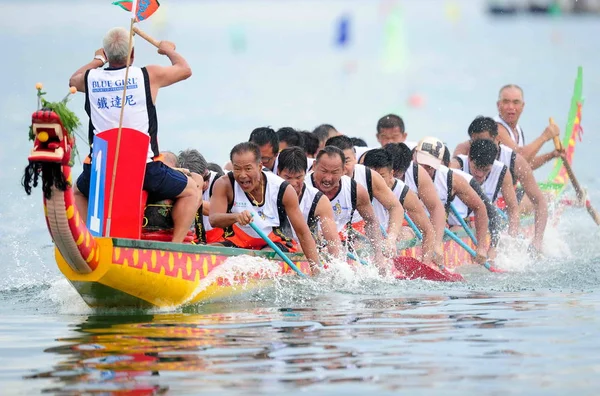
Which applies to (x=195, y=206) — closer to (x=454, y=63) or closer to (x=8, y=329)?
(x=8, y=329)

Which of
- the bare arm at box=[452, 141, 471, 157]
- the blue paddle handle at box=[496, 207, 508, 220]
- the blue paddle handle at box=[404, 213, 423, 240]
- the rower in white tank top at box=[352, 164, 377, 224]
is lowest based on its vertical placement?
the blue paddle handle at box=[404, 213, 423, 240]

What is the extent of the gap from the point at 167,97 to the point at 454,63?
52.6ft

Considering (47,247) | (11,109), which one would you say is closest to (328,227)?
(47,247)

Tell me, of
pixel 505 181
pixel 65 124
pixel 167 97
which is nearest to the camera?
pixel 65 124

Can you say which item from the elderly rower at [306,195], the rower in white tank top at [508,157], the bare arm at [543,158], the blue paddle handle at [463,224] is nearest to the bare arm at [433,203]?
the blue paddle handle at [463,224]

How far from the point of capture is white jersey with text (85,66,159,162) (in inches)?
338

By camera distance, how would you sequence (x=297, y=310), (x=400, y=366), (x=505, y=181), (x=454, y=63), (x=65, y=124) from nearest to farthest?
(x=400, y=366) < (x=65, y=124) < (x=297, y=310) < (x=505, y=181) < (x=454, y=63)

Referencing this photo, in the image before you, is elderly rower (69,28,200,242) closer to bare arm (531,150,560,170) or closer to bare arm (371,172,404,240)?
bare arm (371,172,404,240)

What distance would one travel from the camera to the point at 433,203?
38.7ft

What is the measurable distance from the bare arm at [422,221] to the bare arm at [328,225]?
137 cm

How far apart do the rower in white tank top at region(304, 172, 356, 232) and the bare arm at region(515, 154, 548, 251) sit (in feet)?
11.8

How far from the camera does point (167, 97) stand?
37.4 metres

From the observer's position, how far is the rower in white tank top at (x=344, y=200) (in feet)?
34.6

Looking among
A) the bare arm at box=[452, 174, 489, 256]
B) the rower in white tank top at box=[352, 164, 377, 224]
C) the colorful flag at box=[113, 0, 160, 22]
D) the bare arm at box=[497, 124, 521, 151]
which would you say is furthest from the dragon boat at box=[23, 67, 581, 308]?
the bare arm at box=[497, 124, 521, 151]
